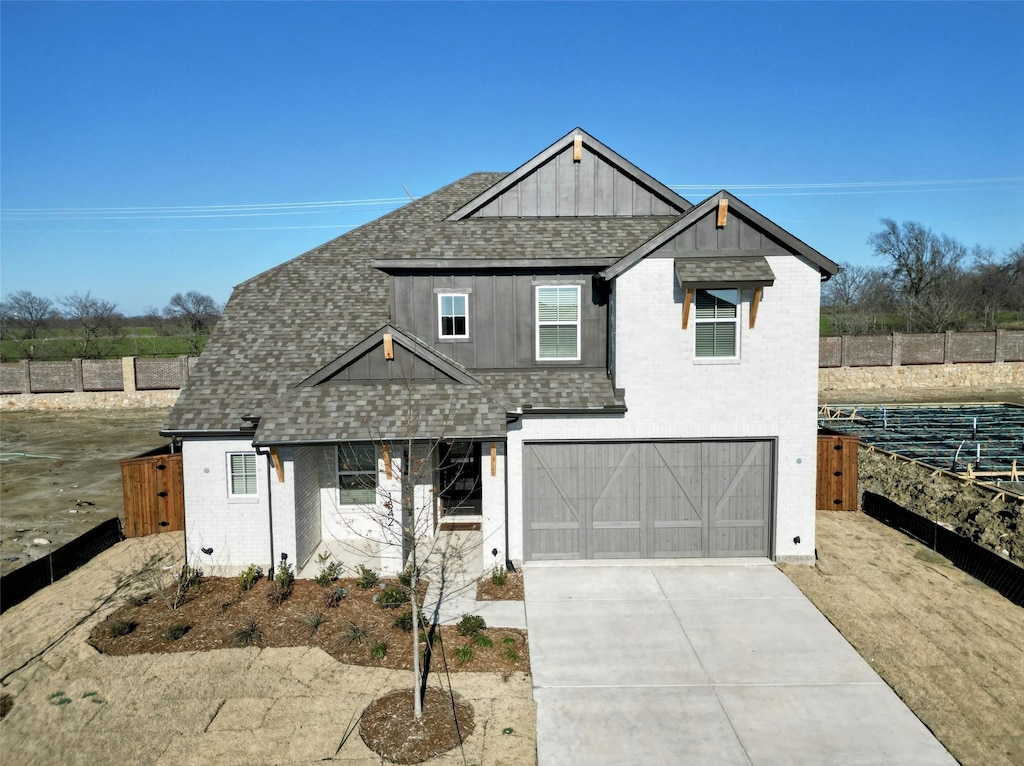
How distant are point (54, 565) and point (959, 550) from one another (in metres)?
17.6

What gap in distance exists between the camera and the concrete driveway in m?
7.84

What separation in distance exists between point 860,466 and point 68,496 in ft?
79.7

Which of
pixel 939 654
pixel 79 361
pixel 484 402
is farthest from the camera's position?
pixel 79 361

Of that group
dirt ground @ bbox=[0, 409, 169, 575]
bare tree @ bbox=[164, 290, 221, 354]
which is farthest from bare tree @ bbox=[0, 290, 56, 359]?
dirt ground @ bbox=[0, 409, 169, 575]

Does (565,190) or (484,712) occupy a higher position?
(565,190)

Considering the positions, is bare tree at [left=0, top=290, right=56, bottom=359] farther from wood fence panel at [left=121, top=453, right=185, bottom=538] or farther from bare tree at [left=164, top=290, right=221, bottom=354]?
wood fence panel at [left=121, top=453, right=185, bottom=538]

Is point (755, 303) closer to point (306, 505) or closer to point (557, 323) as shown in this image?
point (557, 323)

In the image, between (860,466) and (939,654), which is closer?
(939,654)

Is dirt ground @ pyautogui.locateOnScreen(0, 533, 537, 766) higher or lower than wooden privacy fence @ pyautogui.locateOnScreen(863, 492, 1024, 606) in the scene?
lower

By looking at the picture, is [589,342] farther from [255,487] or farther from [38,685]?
[38,685]

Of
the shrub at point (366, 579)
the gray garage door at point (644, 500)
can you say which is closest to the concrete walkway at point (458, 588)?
the shrub at point (366, 579)

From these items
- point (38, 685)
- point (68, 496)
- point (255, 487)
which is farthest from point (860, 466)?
point (68, 496)

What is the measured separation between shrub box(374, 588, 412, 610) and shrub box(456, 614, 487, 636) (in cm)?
127

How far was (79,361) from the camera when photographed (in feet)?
128
